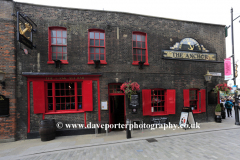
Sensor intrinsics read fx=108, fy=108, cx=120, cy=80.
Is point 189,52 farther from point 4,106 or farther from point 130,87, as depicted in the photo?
point 4,106

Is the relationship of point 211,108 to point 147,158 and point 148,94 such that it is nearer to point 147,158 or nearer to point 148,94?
point 148,94

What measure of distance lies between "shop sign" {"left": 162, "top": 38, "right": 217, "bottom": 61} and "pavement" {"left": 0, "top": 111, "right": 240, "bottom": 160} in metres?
5.16

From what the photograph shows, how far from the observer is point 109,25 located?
6910 millimetres

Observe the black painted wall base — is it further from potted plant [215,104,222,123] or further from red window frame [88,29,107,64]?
potted plant [215,104,222,123]

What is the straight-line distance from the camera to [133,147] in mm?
4789

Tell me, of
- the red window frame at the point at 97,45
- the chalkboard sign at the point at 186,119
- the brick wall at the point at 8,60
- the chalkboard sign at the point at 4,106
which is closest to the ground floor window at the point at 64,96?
the brick wall at the point at 8,60

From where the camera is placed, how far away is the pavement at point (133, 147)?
414 centimetres

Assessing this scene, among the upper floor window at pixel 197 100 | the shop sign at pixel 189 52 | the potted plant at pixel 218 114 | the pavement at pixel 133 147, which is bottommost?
the pavement at pixel 133 147

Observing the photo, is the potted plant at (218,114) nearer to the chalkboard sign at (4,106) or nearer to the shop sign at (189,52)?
the shop sign at (189,52)

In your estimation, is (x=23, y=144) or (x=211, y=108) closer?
(x=23, y=144)

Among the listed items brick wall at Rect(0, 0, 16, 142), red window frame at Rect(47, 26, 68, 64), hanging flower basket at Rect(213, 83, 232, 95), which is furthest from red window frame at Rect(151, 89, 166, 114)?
brick wall at Rect(0, 0, 16, 142)

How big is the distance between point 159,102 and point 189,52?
4483mm

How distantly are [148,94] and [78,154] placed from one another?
5.06 m

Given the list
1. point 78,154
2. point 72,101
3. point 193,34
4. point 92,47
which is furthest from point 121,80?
point 193,34
